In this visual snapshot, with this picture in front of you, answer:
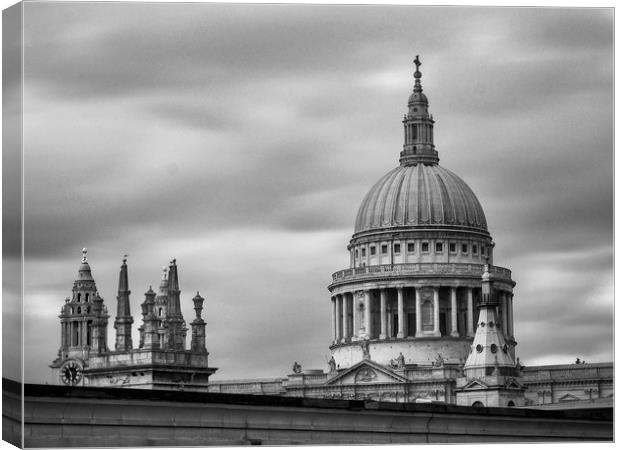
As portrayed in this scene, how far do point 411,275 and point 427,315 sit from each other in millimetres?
3112

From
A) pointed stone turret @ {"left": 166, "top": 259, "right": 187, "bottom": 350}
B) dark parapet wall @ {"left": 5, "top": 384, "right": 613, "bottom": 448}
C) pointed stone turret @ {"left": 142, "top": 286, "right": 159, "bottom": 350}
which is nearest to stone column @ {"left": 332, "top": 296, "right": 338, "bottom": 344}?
pointed stone turret @ {"left": 166, "top": 259, "right": 187, "bottom": 350}

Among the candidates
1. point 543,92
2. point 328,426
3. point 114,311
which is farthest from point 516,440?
point 114,311

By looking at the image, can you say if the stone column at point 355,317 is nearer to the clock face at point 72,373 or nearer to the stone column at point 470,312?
the stone column at point 470,312

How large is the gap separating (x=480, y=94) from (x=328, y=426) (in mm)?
11424

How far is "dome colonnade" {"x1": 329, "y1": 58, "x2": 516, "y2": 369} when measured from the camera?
12738 centimetres

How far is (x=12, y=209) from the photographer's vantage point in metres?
47.9

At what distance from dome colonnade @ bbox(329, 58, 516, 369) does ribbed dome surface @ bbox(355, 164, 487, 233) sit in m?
0.07

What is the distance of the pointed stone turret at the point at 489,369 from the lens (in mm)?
107938

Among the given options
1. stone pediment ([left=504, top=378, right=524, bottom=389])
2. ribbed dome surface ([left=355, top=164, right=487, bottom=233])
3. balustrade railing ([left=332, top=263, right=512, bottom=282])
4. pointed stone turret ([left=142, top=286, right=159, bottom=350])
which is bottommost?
stone pediment ([left=504, top=378, right=524, bottom=389])

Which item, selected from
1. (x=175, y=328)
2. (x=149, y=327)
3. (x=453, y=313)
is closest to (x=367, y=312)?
(x=453, y=313)

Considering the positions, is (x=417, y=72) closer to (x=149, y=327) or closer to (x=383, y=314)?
(x=149, y=327)

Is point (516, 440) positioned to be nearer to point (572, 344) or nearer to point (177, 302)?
point (572, 344)

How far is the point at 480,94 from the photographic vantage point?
2170 inches

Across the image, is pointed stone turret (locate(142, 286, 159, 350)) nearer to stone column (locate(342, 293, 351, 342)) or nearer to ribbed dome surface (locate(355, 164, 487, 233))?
ribbed dome surface (locate(355, 164, 487, 233))
